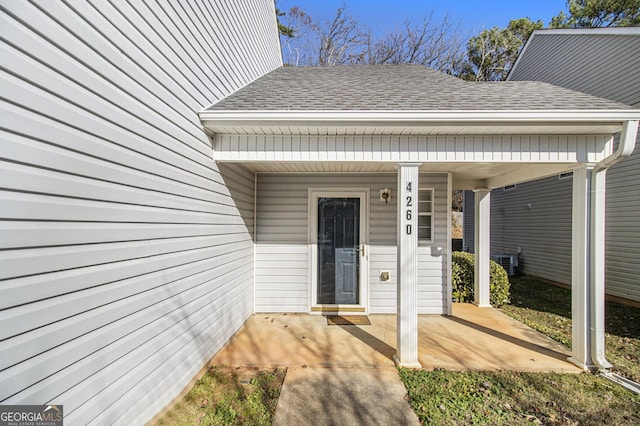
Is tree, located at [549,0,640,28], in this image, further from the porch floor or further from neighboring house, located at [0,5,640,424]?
the porch floor

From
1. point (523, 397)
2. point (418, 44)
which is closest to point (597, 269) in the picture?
point (523, 397)

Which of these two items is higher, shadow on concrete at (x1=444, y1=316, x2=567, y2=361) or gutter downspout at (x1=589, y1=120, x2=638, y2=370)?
gutter downspout at (x1=589, y1=120, x2=638, y2=370)

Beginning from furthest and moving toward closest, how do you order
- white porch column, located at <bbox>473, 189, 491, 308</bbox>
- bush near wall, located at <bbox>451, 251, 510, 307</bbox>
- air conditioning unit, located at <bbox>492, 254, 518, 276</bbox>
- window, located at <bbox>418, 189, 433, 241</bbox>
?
air conditioning unit, located at <bbox>492, 254, 518, 276</bbox> → bush near wall, located at <bbox>451, 251, 510, 307</bbox> → white porch column, located at <bbox>473, 189, 491, 308</bbox> → window, located at <bbox>418, 189, 433, 241</bbox>

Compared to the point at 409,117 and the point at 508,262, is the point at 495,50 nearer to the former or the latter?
the point at 508,262

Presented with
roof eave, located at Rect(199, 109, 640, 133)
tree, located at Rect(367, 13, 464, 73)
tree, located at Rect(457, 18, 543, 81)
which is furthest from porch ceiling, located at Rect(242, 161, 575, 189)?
tree, located at Rect(457, 18, 543, 81)

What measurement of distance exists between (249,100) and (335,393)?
348 cm

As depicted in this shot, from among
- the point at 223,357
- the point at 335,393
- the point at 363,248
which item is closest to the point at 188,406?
the point at 223,357

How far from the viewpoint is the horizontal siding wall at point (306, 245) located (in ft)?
16.6

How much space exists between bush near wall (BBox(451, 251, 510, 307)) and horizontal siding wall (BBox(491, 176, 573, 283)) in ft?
11.0

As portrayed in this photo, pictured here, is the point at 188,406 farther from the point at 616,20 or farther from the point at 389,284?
the point at 616,20

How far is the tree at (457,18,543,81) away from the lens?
13.6 metres

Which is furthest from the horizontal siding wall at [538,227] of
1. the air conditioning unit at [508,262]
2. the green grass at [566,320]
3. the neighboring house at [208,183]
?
the neighboring house at [208,183]

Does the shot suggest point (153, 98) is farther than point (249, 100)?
No

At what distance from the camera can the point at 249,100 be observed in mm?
3641
